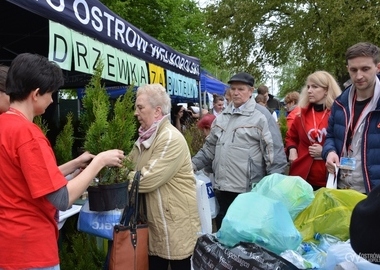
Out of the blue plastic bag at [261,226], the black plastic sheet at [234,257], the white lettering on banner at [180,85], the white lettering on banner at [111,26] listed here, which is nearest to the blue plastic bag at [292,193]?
the blue plastic bag at [261,226]

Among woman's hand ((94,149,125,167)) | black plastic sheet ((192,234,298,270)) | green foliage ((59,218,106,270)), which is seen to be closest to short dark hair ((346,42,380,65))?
black plastic sheet ((192,234,298,270))

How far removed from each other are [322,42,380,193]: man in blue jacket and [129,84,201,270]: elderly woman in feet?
3.25

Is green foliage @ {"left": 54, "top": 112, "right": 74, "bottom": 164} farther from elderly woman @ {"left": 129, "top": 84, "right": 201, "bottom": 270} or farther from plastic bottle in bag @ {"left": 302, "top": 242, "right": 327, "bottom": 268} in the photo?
plastic bottle in bag @ {"left": 302, "top": 242, "right": 327, "bottom": 268}

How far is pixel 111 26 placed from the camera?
4430 millimetres

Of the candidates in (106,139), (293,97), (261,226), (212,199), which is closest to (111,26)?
(212,199)

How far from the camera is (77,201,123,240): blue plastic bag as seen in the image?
2.73 metres

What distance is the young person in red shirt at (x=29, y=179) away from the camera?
1.81m

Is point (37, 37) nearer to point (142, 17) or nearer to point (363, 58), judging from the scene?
point (363, 58)

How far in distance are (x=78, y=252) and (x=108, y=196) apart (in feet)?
3.92

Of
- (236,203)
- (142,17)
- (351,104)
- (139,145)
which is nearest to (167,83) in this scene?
(139,145)

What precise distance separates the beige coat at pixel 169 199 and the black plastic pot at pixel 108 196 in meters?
0.30

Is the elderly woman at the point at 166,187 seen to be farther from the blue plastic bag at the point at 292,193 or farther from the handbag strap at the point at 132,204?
the blue plastic bag at the point at 292,193

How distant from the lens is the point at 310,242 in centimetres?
212

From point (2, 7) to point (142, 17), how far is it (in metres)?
9.51
